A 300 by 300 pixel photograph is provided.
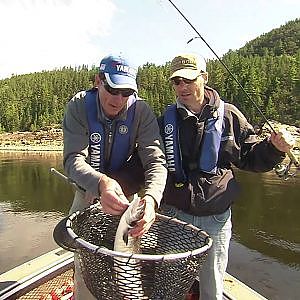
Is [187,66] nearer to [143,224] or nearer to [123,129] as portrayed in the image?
[123,129]

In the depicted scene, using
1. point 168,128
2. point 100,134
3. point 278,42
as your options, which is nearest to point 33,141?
point 168,128

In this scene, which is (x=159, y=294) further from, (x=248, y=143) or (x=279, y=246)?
(x=279, y=246)

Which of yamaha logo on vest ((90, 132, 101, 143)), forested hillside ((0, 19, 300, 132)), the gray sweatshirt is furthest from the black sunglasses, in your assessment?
forested hillside ((0, 19, 300, 132))

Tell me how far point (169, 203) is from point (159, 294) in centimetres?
99

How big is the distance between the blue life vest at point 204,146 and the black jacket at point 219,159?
0.04 meters

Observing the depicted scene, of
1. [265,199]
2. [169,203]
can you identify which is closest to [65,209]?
[265,199]

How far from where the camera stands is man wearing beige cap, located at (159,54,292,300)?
10.3ft

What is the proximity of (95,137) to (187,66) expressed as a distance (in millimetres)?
843

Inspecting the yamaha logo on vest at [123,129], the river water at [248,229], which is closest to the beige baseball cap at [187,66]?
the yamaha logo on vest at [123,129]

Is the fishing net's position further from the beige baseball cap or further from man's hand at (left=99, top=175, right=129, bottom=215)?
the beige baseball cap

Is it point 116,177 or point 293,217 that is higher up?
point 116,177

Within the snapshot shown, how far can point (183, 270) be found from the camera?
2248 millimetres

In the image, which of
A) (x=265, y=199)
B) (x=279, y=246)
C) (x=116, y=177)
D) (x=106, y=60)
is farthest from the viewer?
(x=265, y=199)

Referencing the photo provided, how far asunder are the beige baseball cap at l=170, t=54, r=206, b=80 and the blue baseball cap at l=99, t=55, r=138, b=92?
416 mm
